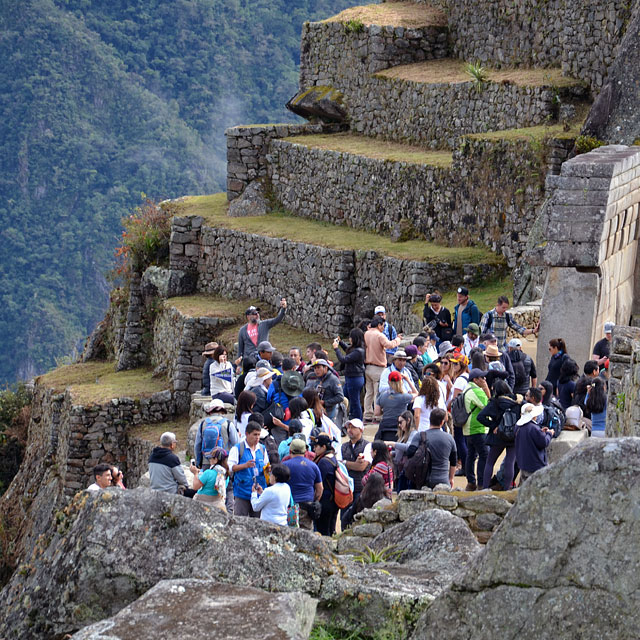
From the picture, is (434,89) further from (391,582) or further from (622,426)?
(391,582)

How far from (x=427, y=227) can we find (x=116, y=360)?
916cm

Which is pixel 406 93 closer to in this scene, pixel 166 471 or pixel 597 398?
pixel 597 398

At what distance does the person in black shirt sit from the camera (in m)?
15.7

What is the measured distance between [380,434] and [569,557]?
23.8ft

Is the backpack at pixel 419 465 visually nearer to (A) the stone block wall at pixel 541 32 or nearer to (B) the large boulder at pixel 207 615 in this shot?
(B) the large boulder at pixel 207 615

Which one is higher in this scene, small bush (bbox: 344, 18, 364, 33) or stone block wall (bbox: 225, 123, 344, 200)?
small bush (bbox: 344, 18, 364, 33)

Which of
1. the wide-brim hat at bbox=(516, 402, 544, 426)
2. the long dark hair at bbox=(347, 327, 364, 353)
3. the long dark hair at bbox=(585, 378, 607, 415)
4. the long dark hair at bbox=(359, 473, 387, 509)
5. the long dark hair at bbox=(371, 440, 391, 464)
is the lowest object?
the long dark hair at bbox=(347, 327, 364, 353)

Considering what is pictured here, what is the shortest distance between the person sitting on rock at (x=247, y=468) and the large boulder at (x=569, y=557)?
18.3 ft

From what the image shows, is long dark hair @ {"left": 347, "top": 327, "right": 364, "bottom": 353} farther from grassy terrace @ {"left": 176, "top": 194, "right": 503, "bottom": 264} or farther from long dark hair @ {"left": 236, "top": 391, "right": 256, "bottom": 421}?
grassy terrace @ {"left": 176, "top": 194, "right": 503, "bottom": 264}

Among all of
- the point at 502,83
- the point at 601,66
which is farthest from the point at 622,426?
the point at 502,83

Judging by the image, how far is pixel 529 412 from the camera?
9.75m

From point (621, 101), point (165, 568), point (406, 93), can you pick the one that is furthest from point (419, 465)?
point (406, 93)

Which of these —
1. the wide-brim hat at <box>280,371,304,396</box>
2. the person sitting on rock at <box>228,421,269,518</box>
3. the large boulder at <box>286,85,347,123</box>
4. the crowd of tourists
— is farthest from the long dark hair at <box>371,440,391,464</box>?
the large boulder at <box>286,85,347,123</box>

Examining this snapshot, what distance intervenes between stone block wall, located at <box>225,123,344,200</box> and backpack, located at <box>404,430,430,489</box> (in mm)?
18429
